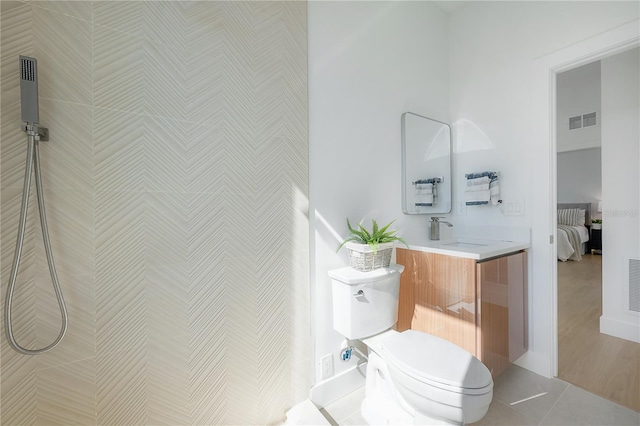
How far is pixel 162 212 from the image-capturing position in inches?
45.9

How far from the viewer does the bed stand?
422 cm

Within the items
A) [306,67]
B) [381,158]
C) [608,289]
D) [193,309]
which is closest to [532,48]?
[381,158]

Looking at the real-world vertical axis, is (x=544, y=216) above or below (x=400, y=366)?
above

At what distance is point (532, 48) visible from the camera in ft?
6.33

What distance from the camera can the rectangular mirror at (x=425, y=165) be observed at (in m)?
2.06

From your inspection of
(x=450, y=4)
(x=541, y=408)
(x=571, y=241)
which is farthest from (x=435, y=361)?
(x=571, y=241)

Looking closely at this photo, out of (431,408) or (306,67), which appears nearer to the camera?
(431,408)

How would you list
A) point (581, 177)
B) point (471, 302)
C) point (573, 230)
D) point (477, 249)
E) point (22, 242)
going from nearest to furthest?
point (22, 242), point (471, 302), point (477, 249), point (573, 230), point (581, 177)

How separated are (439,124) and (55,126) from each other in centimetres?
239

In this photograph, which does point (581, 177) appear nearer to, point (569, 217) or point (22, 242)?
point (569, 217)

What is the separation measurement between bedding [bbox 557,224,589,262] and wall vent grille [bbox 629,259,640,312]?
2249 millimetres

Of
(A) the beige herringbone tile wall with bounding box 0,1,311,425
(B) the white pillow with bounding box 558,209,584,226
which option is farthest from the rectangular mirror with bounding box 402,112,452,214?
(B) the white pillow with bounding box 558,209,584,226

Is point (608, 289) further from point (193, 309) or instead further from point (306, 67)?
point (193, 309)

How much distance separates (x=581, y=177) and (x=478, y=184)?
4751 millimetres
